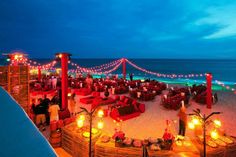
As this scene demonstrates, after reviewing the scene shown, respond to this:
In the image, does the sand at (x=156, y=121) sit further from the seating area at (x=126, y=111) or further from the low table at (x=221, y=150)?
the low table at (x=221, y=150)

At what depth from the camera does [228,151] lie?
5512 mm

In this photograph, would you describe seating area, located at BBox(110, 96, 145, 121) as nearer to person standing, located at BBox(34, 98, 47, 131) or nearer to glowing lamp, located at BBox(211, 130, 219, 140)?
person standing, located at BBox(34, 98, 47, 131)

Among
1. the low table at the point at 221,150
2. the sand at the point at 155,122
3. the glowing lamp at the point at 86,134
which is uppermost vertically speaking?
the glowing lamp at the point at 86,134

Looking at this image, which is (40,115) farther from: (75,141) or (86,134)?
(86,134)

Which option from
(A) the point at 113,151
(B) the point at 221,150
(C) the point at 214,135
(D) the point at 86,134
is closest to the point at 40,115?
(D) the point at 86,134

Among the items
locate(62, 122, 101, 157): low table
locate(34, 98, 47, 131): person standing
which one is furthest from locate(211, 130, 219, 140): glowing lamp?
locate(34, 98, 47, 131): person standing

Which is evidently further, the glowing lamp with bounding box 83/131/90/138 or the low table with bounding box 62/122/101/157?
the glowing lamp with bounding box 83/131/90/138

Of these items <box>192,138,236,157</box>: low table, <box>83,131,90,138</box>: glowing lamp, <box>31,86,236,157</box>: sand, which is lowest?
<box>31,86,236,157</box>: sand

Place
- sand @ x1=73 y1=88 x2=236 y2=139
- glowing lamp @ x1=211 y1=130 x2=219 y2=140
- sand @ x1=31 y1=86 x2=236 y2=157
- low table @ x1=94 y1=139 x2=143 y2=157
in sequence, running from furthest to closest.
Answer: sand @ x1=73 y1=88 x2=236 y2=139 < sand @ x1=31 y1=86 x2=236 y2=157 < glowing lamp @ x1=211 y1=130 x2=219 y2=140 < low table @ x1=94 y1=139 x2=143 y2=157

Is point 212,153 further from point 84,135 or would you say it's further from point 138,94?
point 138,94

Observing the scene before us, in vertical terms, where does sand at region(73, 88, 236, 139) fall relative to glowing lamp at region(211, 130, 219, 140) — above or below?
below

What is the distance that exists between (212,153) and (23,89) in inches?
332

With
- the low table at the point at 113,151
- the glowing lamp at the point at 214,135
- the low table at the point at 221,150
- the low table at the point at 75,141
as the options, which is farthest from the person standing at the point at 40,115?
the glowing lamp at the point at 214,135

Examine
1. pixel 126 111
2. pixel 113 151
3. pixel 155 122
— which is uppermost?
pixel 126 111
